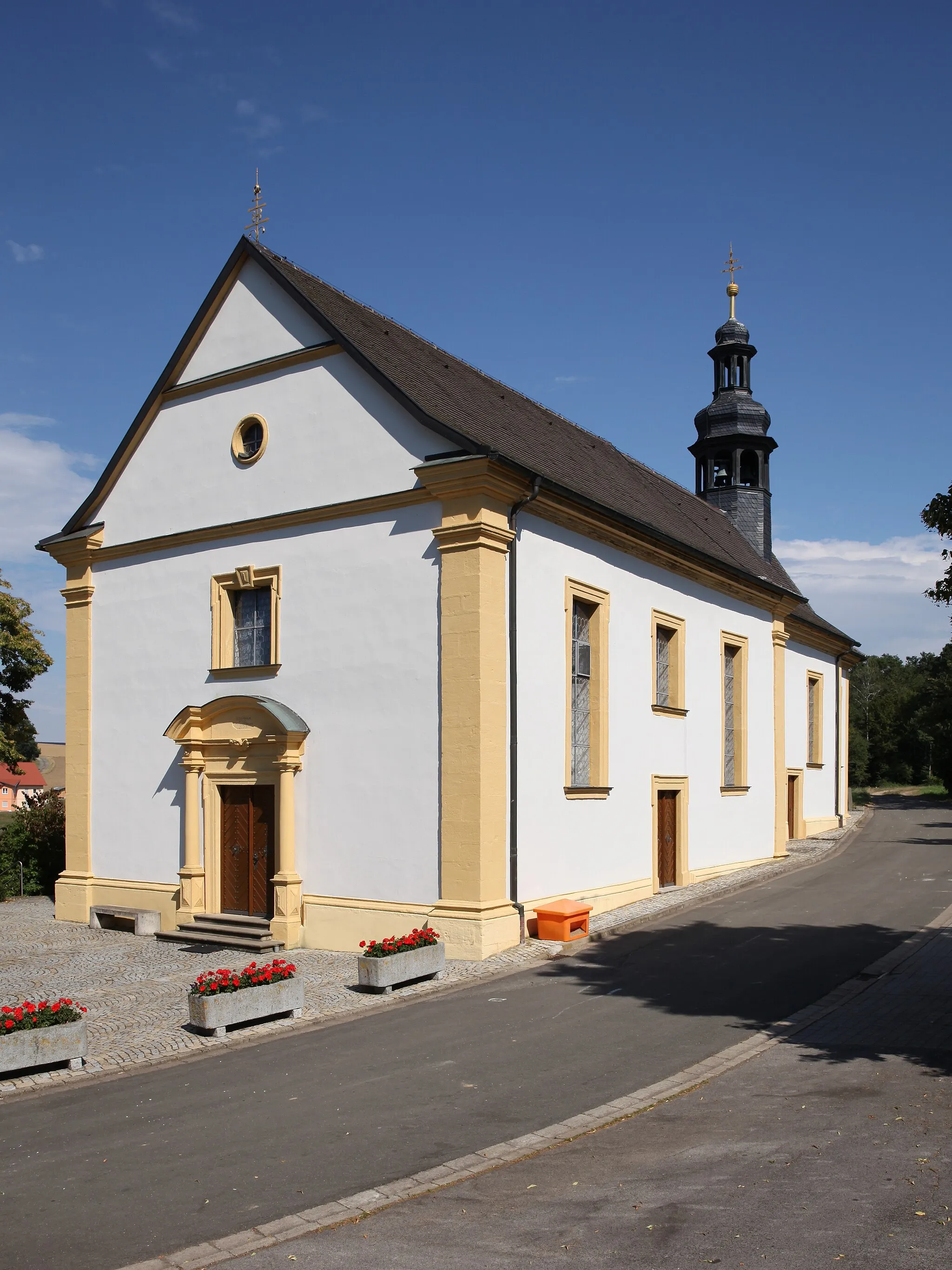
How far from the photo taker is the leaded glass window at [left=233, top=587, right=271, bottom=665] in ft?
58.7

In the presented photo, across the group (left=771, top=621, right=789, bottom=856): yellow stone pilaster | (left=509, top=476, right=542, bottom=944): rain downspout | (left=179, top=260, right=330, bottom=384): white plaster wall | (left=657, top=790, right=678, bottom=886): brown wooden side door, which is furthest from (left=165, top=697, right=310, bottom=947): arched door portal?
(left=771, top=621, right=789, bottom=856): yellow stone pilaster

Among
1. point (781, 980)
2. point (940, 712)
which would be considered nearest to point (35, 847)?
point (781, 980)

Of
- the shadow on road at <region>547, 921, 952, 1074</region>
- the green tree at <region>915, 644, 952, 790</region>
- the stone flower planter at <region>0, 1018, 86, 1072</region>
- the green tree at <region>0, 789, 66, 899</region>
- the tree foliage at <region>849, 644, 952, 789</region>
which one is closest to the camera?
the stone flower planter at <region>0, 1018, 86, 1072</region>

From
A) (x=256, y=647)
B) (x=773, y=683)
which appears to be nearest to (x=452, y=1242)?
(x=256, y=647)

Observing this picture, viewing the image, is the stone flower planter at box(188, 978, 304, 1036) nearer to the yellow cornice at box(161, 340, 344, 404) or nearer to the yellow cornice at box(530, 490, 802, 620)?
the yellow cornice at box(530, 490, 802, 620)

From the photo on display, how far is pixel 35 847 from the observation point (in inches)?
972

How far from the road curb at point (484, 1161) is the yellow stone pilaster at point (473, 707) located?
4.60 metres

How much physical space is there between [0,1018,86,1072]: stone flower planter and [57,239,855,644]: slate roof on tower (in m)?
8.49

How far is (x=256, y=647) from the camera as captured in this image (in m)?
18.1

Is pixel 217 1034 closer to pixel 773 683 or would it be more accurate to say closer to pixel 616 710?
pixel 616 710

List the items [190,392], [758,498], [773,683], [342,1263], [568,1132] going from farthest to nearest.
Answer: [758,498] < [773,683] < [190,392] < [568,1132] < [342,1263]

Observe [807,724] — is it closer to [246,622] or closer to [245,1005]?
[246,622]

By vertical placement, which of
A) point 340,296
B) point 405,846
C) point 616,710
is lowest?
point 405,846

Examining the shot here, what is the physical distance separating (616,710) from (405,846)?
487cm
